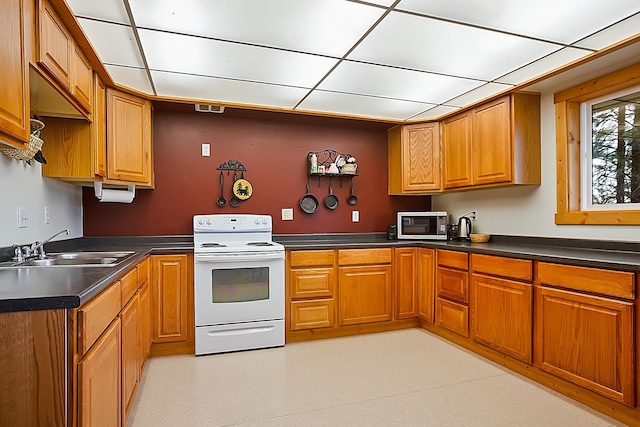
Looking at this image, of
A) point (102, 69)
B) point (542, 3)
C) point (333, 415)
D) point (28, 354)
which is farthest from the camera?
point (102, 69)

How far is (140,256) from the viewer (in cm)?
242

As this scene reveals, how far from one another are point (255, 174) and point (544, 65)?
2.57 metres

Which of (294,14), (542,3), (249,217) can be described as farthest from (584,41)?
(249,217)

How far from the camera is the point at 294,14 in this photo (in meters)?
1.93

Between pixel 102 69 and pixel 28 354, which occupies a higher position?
pixel 102 69

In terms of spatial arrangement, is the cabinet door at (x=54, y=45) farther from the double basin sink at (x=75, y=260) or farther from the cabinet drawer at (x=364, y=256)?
the cabinet drawer at (x=364, y=256)

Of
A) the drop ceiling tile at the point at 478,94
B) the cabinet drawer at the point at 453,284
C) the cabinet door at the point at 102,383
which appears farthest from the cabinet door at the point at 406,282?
the cabinet door at the point at 102,383

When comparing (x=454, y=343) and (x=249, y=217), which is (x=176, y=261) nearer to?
(x=249, y=217)

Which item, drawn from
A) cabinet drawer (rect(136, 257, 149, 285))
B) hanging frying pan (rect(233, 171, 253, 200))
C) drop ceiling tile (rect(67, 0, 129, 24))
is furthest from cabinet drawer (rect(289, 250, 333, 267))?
drop ceiling tile (rect(67, 0, 129, 24))

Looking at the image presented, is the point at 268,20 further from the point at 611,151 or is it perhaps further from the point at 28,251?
the point at 611,151

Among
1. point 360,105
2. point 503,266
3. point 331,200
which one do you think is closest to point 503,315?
point 503,266

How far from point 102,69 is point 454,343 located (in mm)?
3428

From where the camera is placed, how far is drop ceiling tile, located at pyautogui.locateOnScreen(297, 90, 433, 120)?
3.23 metres

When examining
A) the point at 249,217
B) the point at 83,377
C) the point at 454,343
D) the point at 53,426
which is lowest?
the point at 454,343
